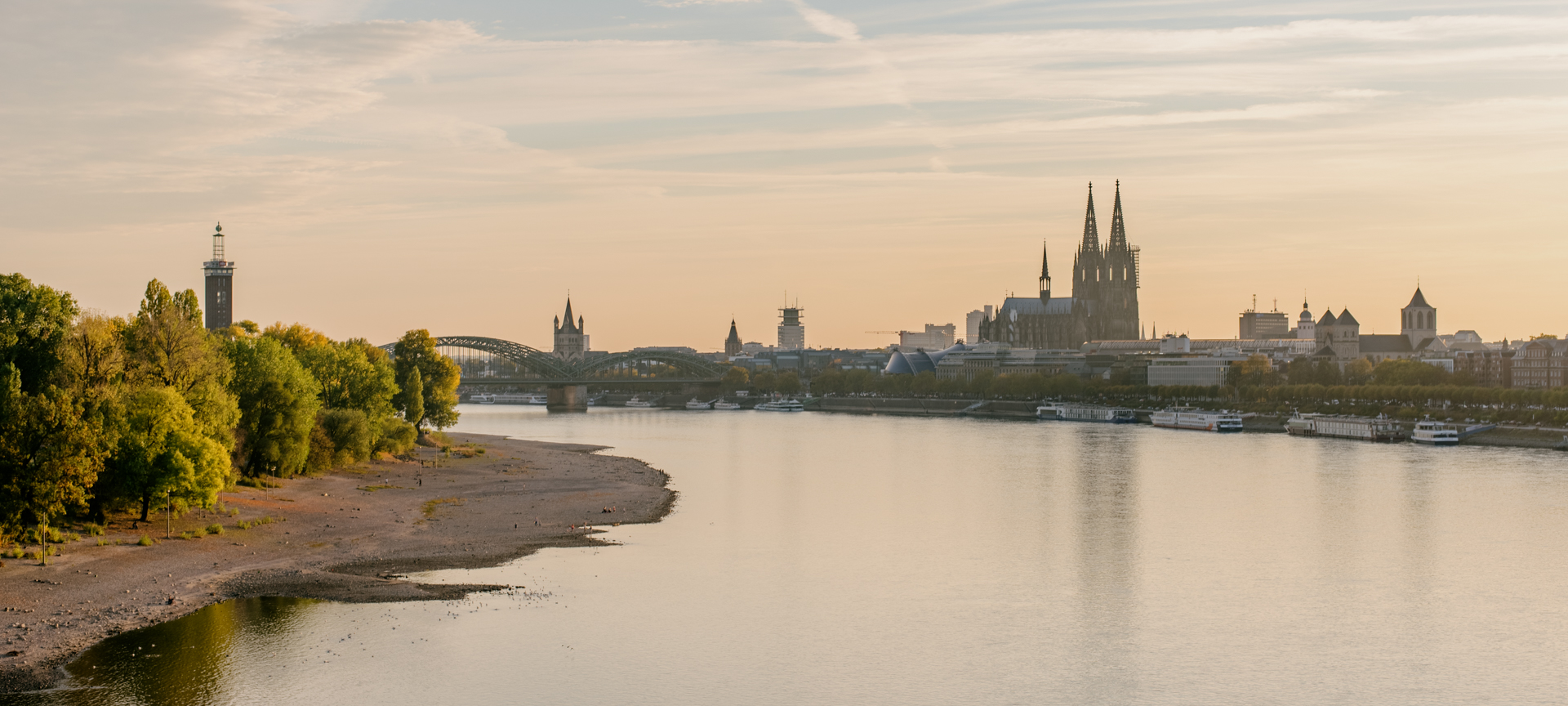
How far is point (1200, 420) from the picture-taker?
104m

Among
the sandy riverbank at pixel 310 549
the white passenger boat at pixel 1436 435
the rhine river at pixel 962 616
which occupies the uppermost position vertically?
the white passenger boat at pixel 1436 435

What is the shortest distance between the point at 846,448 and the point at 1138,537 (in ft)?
135

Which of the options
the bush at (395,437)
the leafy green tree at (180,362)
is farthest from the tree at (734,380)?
the leafy green tree at (180,362)

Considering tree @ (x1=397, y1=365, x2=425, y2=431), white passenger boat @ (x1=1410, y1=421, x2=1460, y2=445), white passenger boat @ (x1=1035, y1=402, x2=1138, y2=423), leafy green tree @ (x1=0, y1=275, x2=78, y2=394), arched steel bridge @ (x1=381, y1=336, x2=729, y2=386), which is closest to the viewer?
leafy green tree @ (x1=0, y1=275, x2=78, y2=394)

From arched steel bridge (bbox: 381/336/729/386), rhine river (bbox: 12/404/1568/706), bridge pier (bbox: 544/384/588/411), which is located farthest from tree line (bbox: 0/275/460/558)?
arched steel bridge (bbox: 381/336/729/386)

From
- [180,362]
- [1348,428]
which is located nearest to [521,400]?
[1348,428]

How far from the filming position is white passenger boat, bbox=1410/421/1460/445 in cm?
8206

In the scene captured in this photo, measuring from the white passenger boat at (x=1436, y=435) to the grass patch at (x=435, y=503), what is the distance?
58.0 metres

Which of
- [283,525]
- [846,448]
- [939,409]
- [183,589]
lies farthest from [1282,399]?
[183,589]

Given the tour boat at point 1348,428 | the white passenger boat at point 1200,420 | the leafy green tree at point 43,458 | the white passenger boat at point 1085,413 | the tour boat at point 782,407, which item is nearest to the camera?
the leafy green tree at point 43,458

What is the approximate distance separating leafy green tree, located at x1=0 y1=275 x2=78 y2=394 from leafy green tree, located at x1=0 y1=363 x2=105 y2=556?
452 centimetres

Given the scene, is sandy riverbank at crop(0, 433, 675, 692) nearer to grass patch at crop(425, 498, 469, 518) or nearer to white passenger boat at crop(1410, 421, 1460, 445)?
grass patch at crop(425, 498, 469, 518)

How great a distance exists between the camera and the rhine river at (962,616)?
80.7 ft

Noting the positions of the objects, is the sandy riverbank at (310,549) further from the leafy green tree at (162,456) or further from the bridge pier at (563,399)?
the bridge pier at (563,399)
